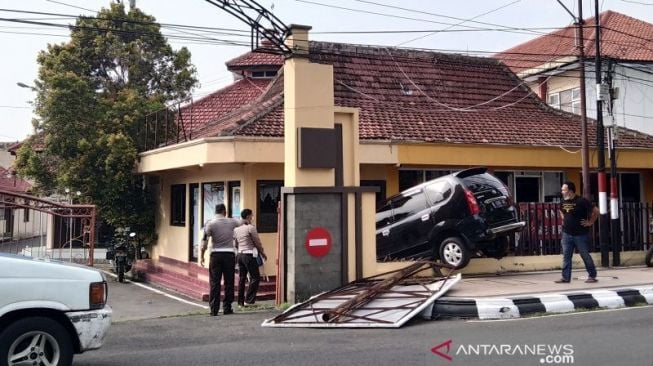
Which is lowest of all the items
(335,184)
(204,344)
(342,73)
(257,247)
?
(204,344)

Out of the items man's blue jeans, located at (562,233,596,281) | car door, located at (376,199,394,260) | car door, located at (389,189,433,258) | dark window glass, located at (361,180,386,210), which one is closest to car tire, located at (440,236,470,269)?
car door, located at (389,189,433,258)

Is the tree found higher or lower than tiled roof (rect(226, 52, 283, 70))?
lower

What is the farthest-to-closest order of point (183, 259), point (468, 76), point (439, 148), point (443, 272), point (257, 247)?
1. point (468, 76)
2. point (183, 259)
3. point (439, 148)
4. point (443, 272)
5. point (257, 247)

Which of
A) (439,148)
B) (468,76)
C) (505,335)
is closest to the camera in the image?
(505,335)

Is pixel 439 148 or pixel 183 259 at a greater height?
pixel 439 148

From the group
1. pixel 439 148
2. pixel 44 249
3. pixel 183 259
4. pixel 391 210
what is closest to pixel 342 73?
pixel 439 148

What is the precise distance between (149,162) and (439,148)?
24.9 ft

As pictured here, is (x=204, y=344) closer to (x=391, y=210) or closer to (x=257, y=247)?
(x=257, y=247)

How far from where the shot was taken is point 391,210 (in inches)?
498

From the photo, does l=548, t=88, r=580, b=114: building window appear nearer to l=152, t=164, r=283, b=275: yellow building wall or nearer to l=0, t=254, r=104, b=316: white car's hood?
l=152, t=164, r=283, b=275: yellow building wall

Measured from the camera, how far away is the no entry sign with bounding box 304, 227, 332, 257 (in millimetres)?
10258

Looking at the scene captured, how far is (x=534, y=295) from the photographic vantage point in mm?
9336

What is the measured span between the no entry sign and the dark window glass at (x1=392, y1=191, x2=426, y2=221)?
2.50 metres

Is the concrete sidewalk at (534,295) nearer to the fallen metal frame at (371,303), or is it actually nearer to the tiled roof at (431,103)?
the fallen metal frame at (371,303)
